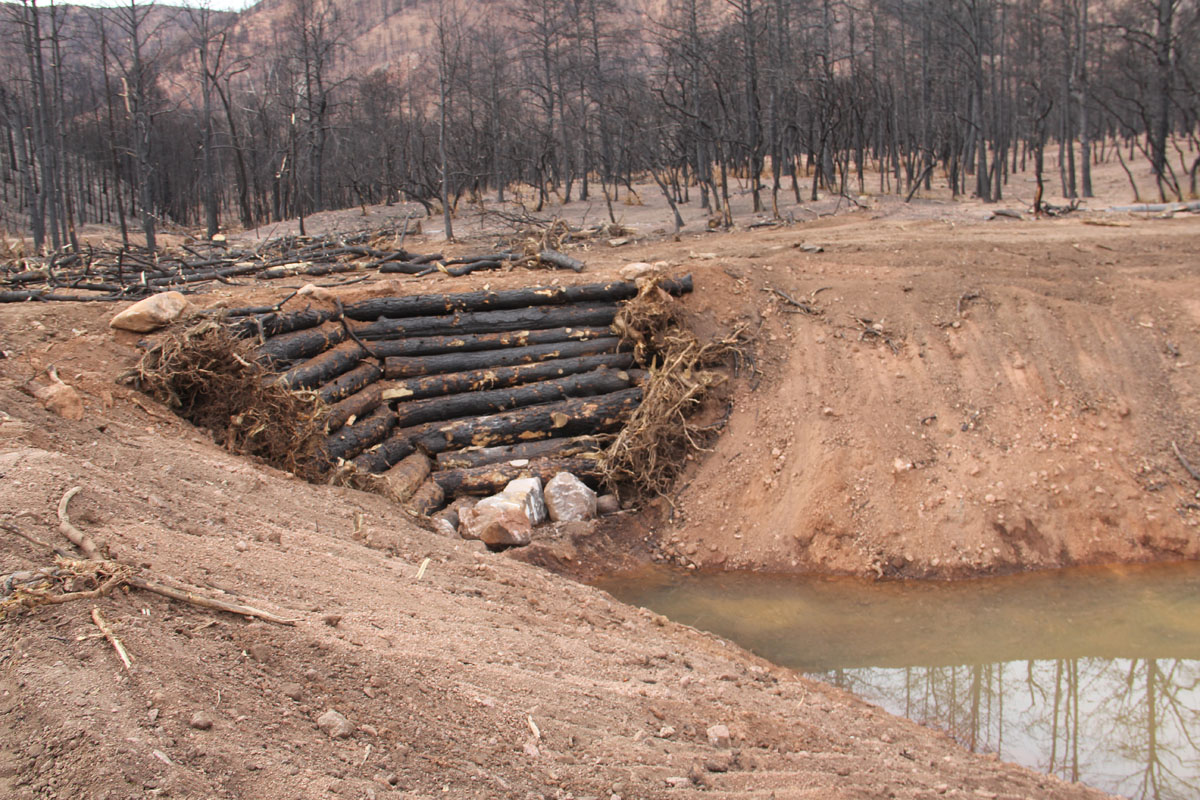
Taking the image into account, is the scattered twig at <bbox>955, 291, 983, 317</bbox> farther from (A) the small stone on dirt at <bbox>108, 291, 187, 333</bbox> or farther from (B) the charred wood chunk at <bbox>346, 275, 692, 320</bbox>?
(A) the small stone on dirt at <bbox>108, 291, 187, 333</bbox>

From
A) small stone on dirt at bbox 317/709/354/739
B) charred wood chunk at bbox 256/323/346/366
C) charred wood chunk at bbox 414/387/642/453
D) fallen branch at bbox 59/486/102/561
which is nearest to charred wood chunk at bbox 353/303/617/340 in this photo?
charred wood chunk at bbox 256/323/346/366

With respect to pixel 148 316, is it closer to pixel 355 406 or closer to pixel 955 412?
pixel 355 406

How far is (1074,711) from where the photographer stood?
4.93 meters

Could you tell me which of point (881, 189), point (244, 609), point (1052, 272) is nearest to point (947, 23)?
point (881, 189)

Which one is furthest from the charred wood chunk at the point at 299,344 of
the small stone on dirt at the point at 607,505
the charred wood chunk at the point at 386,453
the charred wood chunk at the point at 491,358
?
the small stone on dirt at the point at 607,505

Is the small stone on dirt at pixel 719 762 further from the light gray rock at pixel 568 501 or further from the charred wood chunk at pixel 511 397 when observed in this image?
the charred wood chunk at pixel 511 397

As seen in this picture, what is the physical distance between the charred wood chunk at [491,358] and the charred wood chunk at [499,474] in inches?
46.3

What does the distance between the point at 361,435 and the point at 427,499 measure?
0.81m

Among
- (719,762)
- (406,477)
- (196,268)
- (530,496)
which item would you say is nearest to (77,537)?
(719,762)

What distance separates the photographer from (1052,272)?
9156 mm

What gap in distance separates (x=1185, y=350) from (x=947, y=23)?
13.4m

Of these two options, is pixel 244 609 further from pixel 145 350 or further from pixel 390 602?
pixel 145 350

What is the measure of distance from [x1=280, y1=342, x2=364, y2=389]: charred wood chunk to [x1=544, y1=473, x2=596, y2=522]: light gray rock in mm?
2206

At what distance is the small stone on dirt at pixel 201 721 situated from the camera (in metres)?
2.30
